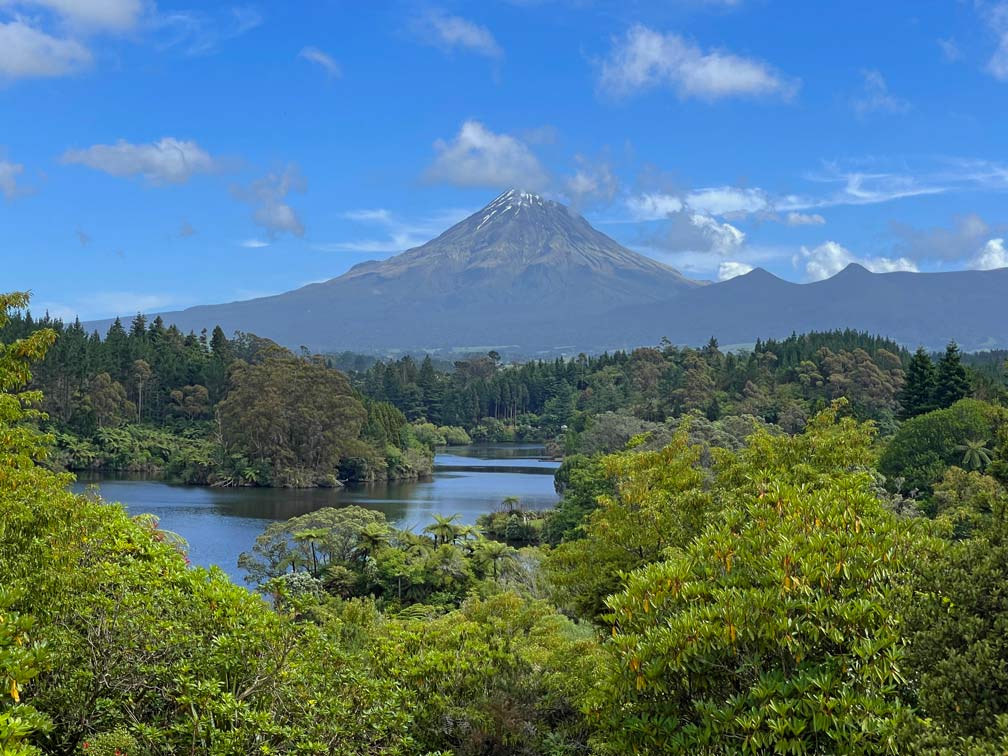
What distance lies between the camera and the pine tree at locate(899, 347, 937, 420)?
36.0m

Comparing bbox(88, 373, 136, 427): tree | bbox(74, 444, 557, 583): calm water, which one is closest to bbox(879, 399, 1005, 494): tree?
bbox(74, 444, 557, 583): calm water

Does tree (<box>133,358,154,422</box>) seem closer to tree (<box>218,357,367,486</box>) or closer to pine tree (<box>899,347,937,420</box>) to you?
tree (<box>218,357,367,486</box>)

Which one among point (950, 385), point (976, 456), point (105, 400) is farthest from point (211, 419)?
point (976, 456)

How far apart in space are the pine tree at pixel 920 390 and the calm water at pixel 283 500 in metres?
17.6

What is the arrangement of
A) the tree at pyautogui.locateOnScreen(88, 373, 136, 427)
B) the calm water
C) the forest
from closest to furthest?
the forest, the calm water, the tree at pyautogui.locateOnScreen(88, 373, 136, 427)

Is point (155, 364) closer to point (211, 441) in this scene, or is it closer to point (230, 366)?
Result: point (230, 366)

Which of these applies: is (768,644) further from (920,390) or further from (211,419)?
(211,419)

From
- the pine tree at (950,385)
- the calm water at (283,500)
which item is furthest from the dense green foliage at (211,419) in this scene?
the pine tree at (950,385)

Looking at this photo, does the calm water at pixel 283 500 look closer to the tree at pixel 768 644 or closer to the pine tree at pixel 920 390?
the pine tree at pixel 920 390

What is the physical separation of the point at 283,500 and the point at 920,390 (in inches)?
1235

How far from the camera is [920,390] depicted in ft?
119

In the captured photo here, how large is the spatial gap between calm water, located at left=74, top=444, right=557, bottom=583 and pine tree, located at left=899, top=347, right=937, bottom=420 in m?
17.6

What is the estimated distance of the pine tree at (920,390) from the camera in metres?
36.0

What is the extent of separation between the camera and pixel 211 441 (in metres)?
59.7
